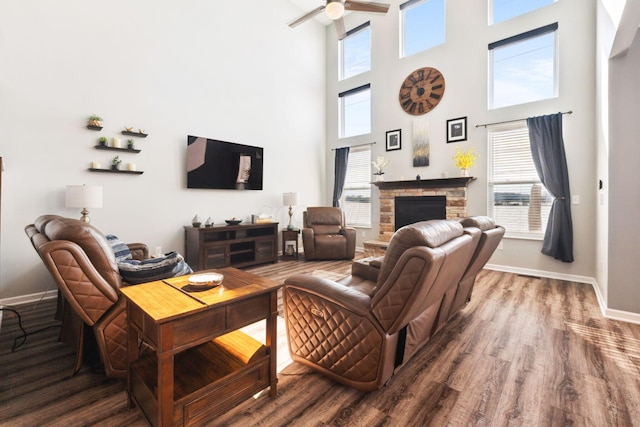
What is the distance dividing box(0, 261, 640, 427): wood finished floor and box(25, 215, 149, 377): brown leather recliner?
0.28m

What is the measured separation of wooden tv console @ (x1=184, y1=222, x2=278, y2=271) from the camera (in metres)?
4.29

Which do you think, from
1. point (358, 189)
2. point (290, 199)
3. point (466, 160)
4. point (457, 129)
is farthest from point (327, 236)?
point (457, 129)

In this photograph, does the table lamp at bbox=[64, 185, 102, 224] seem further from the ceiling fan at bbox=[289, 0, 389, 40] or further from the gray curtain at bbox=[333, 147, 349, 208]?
the gray curtain at bbox=[333, 147, 349, 208]

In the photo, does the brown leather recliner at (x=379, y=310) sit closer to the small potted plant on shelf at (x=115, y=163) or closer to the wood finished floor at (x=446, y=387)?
the wood finished floor at (x=446, y=387)

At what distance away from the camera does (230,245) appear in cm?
458

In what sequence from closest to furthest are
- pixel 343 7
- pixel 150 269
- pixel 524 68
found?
pixel 150 269
pixel 343 7
pixel 524 68

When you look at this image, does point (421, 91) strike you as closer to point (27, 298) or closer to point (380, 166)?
point (380, 166)

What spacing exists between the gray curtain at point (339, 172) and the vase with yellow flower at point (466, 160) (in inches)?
93.1

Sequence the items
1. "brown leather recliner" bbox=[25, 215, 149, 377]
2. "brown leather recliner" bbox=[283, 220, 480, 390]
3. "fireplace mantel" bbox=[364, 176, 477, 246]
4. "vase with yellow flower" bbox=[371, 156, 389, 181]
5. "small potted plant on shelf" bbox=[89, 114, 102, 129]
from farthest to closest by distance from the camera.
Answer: "vase with yellow flower" bbox=[371, 156, 389, 181] → "fireplace mantel" bbox=[364, 176, 477, 246] → "small potted plant on shelf" bbox=[89, 114, 102, 129] → "brown leather recliner" bbox=[25, 215, 149, 377] → "brown leather recliner" bbox=[283, 220, 480, 390]

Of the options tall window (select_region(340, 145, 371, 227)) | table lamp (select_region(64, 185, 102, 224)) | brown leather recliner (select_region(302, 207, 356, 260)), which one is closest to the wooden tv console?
brown leather recliner (select_region(302, 207, 356, 260))

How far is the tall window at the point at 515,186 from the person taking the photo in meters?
4.38

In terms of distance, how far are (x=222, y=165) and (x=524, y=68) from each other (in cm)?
503

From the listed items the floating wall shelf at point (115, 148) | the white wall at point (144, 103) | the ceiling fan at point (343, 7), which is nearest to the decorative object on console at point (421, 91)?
the white wall at point (144, 103)

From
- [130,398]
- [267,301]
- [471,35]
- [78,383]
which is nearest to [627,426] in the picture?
[267,301]
